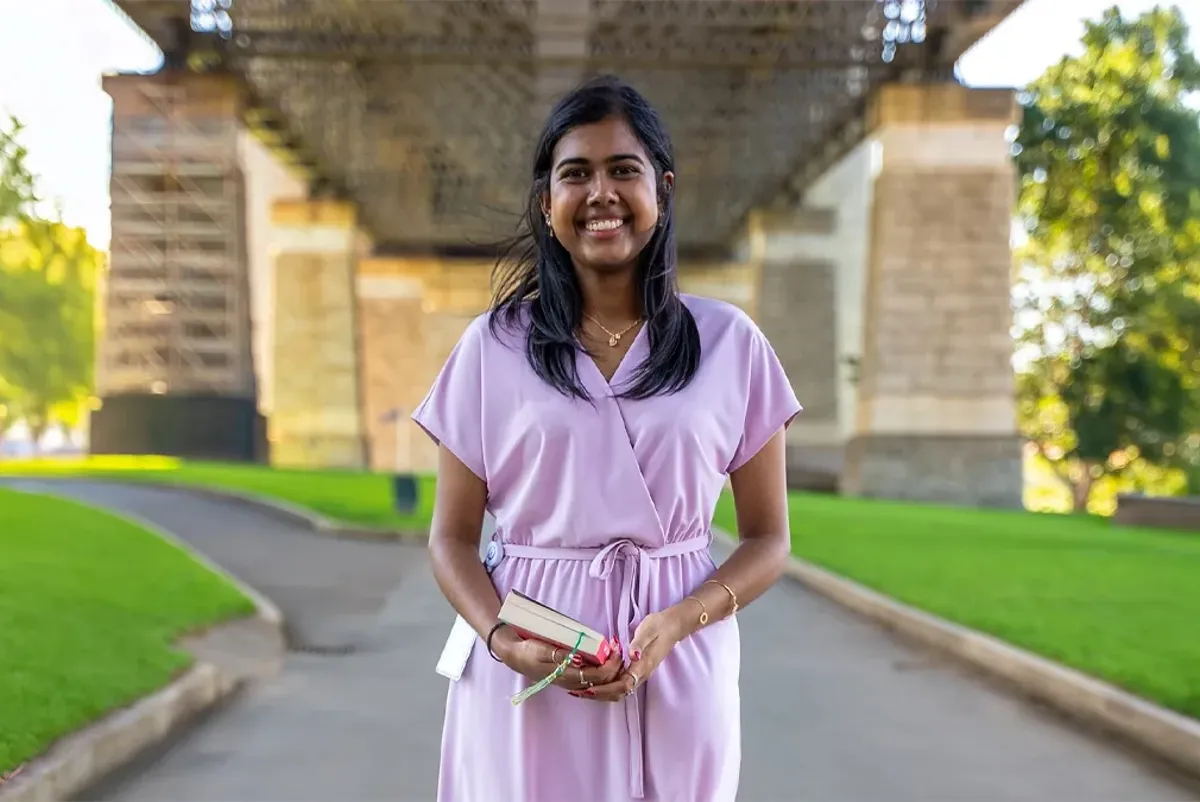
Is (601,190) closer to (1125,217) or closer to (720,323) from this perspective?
(720,323)

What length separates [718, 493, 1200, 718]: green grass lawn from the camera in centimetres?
754

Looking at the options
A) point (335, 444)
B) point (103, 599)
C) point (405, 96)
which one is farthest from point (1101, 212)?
point (103, 599)

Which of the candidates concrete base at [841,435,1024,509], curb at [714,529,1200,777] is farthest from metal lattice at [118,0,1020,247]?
curb at [714,529,1200,777]

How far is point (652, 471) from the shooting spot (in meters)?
2.12

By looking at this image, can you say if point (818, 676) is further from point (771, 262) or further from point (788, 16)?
point (771, 262)

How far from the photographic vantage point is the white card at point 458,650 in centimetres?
223

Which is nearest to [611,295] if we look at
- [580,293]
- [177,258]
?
[580,293]

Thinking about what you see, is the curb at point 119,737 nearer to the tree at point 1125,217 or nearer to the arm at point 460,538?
the arm at point 460,538

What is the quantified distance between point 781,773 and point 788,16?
23.9 m

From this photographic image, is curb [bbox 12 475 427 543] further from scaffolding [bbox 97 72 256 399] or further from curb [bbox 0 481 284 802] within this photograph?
curb [bbox 0 481 284 802]

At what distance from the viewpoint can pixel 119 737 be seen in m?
5.73

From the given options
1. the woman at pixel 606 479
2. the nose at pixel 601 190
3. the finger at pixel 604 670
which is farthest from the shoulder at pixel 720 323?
the finger at pixel 604 670

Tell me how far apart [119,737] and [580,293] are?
4.41m

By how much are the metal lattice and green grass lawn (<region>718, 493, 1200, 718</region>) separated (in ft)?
31.1
